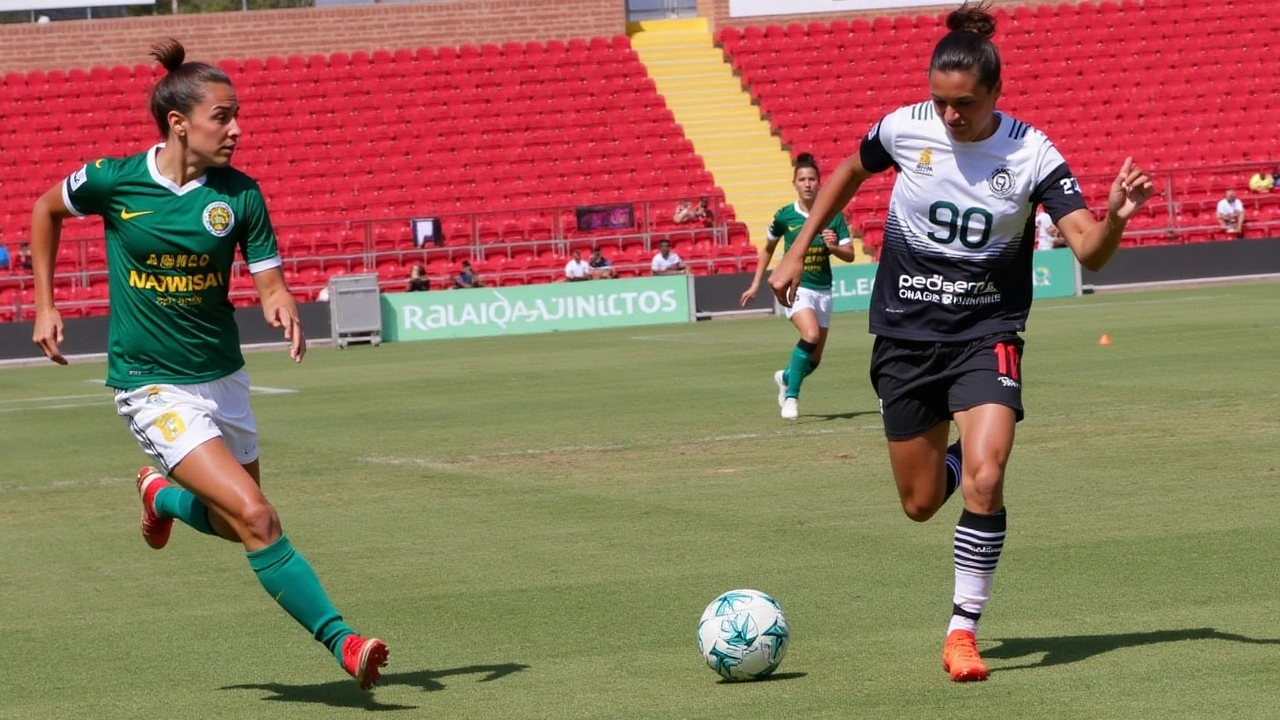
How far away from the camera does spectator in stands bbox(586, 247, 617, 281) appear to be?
33.1 meters

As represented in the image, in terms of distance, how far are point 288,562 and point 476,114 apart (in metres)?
33.7

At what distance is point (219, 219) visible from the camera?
648 centimetres

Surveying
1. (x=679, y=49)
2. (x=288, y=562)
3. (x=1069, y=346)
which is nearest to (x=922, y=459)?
(x=288, y=562)

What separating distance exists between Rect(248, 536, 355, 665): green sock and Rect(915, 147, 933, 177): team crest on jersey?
105 inches

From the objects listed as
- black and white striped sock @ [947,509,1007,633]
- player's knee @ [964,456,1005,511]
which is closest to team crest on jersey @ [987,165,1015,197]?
player's knee @ [964,456,1005,511]

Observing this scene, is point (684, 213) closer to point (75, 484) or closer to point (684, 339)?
point (684, 339)

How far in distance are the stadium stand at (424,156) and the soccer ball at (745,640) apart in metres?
27.3

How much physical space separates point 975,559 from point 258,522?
2.54 metres

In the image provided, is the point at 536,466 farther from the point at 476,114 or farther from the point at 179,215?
the point at 476,114

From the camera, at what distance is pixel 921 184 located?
6605mm

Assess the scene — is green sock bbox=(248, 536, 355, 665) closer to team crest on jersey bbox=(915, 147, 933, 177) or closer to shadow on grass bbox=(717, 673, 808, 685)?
shadow on grass bbox=(717, 673, 808, 685)

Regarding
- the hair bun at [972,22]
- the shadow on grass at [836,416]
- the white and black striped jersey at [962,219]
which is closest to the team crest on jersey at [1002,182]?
the white and black striped jersey at [962,219]

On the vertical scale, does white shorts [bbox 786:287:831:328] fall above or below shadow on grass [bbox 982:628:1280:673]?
above

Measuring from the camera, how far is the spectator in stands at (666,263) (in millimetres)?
33438
